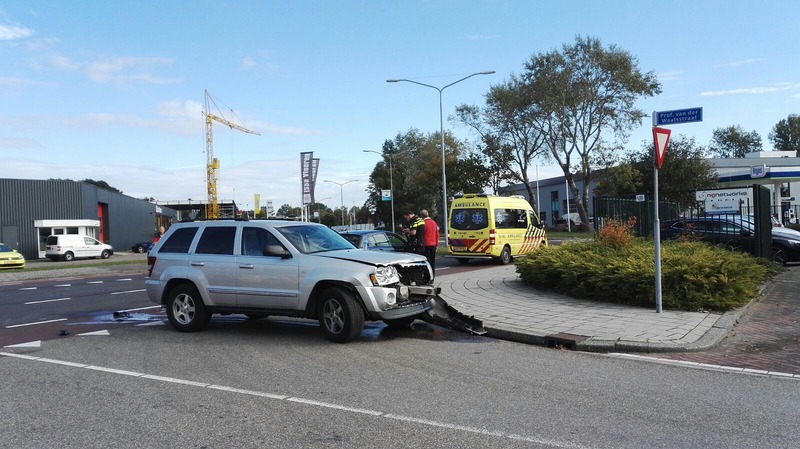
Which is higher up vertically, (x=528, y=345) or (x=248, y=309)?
(x=248, y=309)

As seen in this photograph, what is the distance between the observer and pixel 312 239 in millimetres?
8836

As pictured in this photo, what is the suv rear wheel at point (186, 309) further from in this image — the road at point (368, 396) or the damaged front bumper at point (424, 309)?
the damaged front bumper at point (424, 309)

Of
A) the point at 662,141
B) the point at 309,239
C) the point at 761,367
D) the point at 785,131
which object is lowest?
the point at 761,367

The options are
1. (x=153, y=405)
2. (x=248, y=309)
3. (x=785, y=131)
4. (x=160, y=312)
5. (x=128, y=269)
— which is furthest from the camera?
(x=785, y=131)

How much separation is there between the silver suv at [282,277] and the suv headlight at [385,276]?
0.01m

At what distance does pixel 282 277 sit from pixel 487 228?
12994 mm

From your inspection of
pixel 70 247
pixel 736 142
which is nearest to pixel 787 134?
pixel 736 142

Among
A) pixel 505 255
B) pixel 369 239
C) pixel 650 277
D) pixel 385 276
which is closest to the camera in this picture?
pixel 385 276

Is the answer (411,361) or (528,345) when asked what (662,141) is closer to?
(528,345)

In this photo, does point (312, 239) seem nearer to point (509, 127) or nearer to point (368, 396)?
point (368, 396)

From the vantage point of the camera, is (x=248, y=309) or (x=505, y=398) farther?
(x=248, y=309)

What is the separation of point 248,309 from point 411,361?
2.81 meters

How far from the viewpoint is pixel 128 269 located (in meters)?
25.9

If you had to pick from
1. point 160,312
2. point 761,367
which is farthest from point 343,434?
point 160,312
